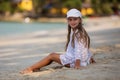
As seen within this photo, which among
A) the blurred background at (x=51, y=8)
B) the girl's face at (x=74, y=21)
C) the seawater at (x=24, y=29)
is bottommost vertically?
the seawater at (x=24, y=29)

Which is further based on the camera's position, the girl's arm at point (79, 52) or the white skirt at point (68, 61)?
the white skirt at point (68, 61)

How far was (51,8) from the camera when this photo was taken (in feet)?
194

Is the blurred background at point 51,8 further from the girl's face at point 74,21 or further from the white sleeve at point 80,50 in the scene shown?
the white sleeve at point 80,50

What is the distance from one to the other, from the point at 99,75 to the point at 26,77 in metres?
1.25

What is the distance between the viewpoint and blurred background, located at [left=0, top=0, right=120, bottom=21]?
184 ft

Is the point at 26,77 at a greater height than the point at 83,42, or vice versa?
the point at 83,42

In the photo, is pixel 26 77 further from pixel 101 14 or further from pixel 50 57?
pixel 101 14

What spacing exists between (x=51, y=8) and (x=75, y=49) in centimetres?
5245

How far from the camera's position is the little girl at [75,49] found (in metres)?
7.07

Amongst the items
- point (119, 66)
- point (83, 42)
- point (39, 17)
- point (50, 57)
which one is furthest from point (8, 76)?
point (39, 17)

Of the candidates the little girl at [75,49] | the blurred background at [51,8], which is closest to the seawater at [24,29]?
the blurred background at [51,8]

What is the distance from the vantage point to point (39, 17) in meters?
57.6

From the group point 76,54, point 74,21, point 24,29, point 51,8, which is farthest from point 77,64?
point 51,8

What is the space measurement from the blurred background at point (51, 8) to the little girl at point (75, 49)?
47.2 metres
